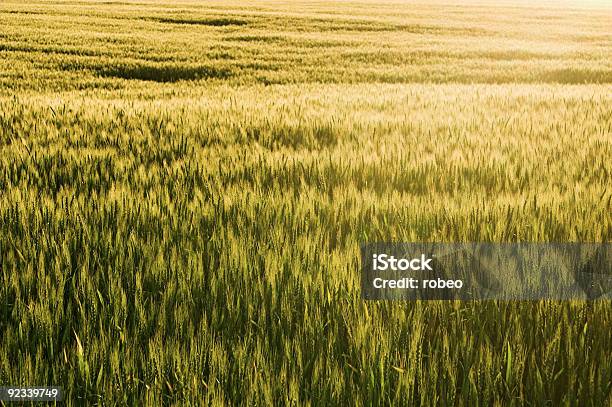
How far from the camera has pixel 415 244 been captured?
7.40 ft

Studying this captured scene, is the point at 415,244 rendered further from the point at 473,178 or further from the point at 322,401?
the point at 473,178

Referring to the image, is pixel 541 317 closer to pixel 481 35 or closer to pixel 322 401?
pixel 322 401

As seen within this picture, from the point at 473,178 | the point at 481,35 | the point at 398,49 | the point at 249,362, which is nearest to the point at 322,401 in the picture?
the point at 249,362

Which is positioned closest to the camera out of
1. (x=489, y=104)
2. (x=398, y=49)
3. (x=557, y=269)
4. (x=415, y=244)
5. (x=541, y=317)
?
(x=541, y=317)

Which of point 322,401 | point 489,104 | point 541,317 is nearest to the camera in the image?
point 322,401

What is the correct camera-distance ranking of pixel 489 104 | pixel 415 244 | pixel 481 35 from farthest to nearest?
pixel 481 35 → pixel 489 104 → pixel 415 244

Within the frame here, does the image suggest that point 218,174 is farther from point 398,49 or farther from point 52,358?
point 398,49

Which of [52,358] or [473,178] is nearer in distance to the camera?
[52,358]

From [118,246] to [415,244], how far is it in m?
1.06

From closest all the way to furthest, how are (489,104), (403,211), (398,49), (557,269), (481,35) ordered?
(557,269), (403,211), (489,104), (398,49), (481,35)

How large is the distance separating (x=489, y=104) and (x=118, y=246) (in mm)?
5533

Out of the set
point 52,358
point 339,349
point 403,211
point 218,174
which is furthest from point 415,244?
point 218,174

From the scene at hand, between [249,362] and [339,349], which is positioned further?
[339,349]

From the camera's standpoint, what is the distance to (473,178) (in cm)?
337
